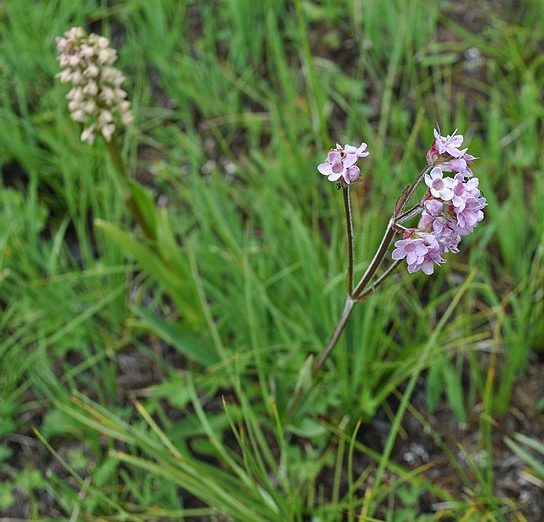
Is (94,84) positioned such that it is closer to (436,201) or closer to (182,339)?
(182,339)

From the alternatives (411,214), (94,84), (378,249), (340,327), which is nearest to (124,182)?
(94,84)

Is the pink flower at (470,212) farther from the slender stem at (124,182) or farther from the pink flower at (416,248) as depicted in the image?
the slender stem at (124,182)

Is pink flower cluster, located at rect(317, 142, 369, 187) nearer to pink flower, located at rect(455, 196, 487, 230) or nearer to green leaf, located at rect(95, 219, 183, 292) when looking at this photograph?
pink flower, located at rect(455, 196, 487, 230)

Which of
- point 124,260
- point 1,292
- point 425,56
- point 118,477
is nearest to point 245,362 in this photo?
point 118,477

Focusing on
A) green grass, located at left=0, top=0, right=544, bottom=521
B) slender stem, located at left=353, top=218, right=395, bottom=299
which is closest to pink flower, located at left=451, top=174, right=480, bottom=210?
slender stem, located at left=353, top=218, right=395, bottom=299

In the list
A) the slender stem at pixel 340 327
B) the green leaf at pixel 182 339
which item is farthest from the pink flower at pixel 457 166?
the green leaf at pixel 182 339

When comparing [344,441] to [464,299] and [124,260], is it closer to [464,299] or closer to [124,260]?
[464,299]
